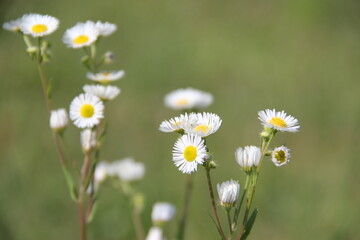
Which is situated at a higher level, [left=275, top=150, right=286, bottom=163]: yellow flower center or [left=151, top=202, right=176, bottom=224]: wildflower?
[left=275, top=150, right=286, bottom=163]: yellow flower center

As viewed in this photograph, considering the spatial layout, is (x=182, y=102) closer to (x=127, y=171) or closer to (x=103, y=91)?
(x=127, y=171)

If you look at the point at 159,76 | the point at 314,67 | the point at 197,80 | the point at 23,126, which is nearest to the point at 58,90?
the point at 23,126

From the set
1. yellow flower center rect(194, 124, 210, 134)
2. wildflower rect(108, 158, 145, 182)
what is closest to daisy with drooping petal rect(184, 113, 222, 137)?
yellow flower center rect(194, 124, 210, 134)

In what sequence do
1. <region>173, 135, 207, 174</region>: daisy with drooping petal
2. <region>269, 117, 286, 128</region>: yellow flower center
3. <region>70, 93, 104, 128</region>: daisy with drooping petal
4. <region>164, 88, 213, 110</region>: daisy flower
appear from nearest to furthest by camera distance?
<region>173, 135, 207, 174</region>: daisy with drooping petal
<region>269, 117, 286, 128</region>: yellow flower center
<region>70, 93, 104, 128</region>: daisy with drooping petal
<region>164, 88, 213, 110</region>: daisy flower

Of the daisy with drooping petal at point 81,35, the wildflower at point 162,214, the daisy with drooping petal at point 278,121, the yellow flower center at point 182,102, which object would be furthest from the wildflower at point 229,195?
the yellow flower center at point 182,102

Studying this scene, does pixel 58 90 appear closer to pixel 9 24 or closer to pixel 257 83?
pixel 257 83

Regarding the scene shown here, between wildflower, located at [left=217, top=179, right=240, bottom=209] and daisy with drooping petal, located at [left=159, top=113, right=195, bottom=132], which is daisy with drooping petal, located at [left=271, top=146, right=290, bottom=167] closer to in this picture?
wildflower, located at [left=217, top=179, right=240, bottom=209]
